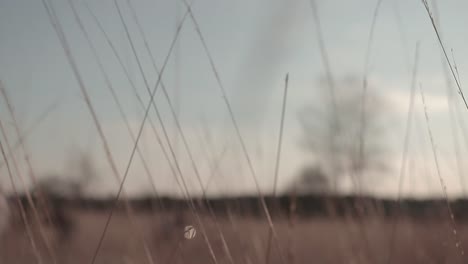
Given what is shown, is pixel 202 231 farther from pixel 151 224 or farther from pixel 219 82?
pixel 151 224

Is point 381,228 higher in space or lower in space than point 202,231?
lower

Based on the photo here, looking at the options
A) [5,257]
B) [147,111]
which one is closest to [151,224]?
[5,257]

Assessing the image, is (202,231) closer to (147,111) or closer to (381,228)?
(147,111)

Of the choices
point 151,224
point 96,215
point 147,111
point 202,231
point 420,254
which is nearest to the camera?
point 202,231

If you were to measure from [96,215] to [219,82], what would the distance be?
1.88 metres

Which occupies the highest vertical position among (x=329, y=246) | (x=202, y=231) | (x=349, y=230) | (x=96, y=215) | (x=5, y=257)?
(x=202, y=231)

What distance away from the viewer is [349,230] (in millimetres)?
1679

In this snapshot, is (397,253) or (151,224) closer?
(151,224)

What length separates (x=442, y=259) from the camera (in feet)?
5.50

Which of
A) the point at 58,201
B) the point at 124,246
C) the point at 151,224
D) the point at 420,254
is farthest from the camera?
the point at 58,201

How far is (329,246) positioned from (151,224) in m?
1.01

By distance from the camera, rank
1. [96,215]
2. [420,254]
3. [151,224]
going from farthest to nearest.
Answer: [96,215], [151,224], [420,254]

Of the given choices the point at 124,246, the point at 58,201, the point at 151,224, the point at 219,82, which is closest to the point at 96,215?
the point at 58,201

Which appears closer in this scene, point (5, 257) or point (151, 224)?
point (5, 257)
